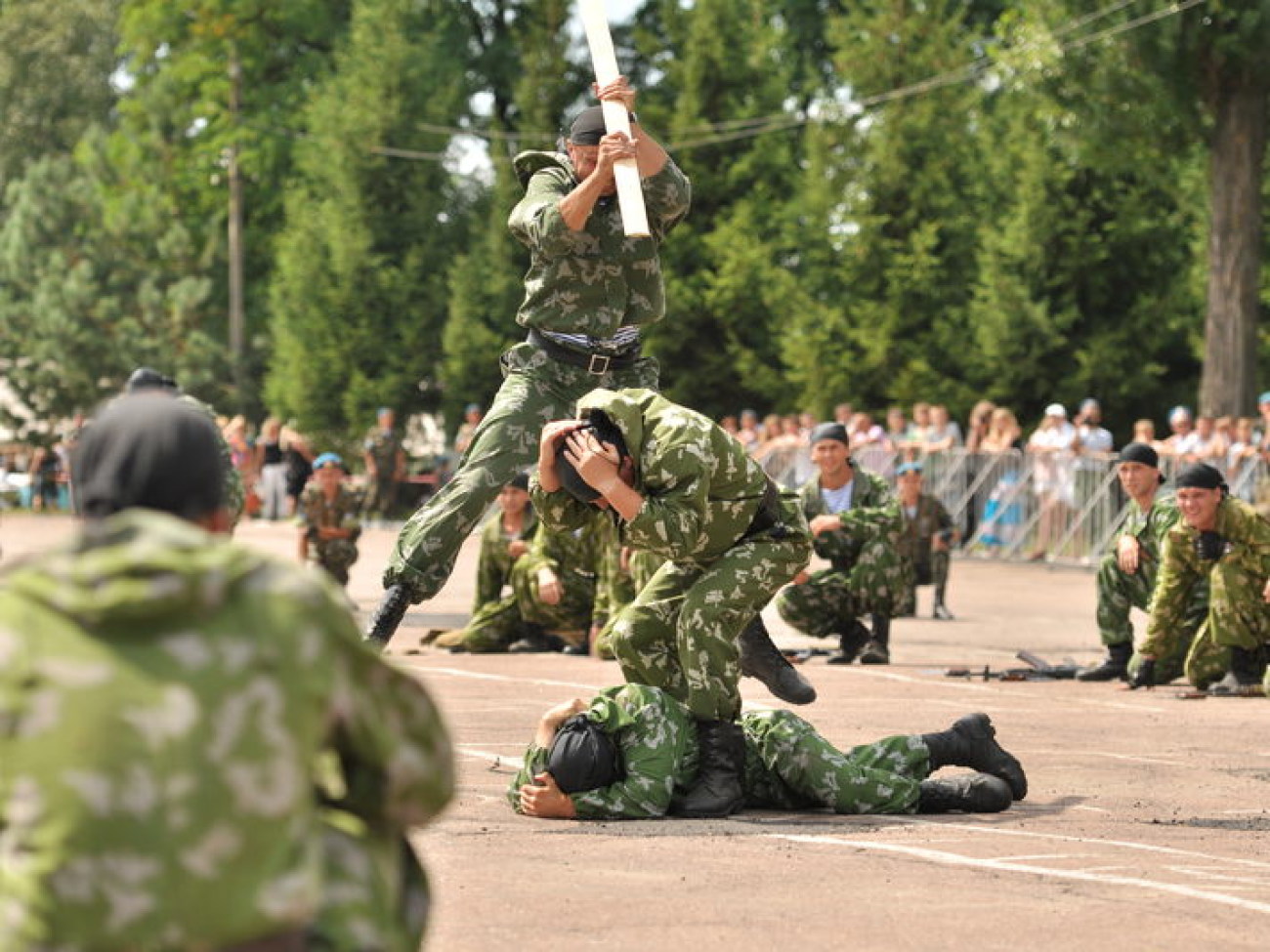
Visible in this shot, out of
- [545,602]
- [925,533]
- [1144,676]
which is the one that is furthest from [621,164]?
[925,533]

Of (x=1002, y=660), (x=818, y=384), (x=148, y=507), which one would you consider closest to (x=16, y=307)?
(x=818, y=384)

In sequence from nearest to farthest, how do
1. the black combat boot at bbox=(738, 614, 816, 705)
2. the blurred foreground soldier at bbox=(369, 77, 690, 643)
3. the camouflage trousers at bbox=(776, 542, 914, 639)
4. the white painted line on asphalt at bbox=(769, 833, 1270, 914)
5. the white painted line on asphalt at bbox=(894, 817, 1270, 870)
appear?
the white painted line on asphalt at bbox=(769, 833, 1270, 914)
the white painted line on asphalt at bbox=(894, 817, 1270, 870)
the black combat boot at bbox=(738, 614, 816, 705)
the blurred foreground soldier at bbox=(369, 77, 690, 643)
the camouflage trousers at bbox=(776, 542, 914, 639)

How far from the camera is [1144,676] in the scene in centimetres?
1388

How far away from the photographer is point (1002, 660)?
53.1 ft

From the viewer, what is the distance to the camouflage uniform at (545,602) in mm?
16109

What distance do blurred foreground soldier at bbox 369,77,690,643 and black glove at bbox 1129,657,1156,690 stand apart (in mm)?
4396

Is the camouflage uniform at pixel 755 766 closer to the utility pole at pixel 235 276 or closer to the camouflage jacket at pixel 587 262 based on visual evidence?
the camouflage jacket at pixel 587 262

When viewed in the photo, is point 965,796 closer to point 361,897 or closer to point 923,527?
point 361,897

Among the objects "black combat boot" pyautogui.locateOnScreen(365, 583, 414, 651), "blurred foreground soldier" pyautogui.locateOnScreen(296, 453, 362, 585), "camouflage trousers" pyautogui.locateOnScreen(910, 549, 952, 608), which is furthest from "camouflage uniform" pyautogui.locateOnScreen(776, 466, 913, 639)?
"black combat boot" pyautogui.locateOnScreen(365, 583, 414, 651)

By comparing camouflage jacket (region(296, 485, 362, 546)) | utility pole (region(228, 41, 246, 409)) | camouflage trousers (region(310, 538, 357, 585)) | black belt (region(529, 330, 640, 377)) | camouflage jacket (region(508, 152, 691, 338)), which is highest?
utility pole (region(228, 41, 246, 409))

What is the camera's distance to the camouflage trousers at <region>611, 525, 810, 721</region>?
870 centimetres

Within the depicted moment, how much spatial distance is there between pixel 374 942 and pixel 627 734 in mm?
4624

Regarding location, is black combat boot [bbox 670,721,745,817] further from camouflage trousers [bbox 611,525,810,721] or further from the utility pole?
the utility pole

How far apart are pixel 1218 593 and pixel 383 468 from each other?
2642 centimetres
